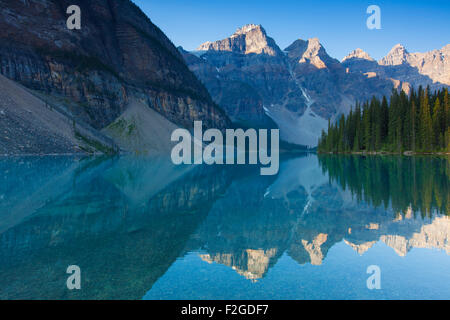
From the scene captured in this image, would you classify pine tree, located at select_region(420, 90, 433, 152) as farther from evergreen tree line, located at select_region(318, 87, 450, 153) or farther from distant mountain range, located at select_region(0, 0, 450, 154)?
distant mountain range, located at select_region(0, 0, 450, 154)

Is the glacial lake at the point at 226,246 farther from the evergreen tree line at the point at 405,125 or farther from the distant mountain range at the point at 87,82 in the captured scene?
the evergreen tree line at the point at 405,125

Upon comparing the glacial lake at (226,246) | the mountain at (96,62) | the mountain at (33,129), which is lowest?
the glacial lake at (226,246)

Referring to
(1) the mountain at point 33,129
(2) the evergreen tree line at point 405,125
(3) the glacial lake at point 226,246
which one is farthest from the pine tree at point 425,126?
(1) the mountain at point 33,129

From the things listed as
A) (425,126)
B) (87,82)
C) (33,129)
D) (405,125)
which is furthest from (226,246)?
(87,82)

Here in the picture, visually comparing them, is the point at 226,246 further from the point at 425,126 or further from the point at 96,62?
the point at 96,62

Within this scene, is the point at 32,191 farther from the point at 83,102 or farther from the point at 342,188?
the point at 83,102

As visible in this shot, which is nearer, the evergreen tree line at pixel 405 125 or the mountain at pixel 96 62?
the evergreen tree line at pixel 405 125

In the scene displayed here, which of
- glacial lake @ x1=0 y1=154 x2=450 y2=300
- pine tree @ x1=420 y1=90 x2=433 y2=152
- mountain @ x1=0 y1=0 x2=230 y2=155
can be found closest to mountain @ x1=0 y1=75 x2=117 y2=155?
mountain @ x1=0 y1=0 x2=230 y2=155
